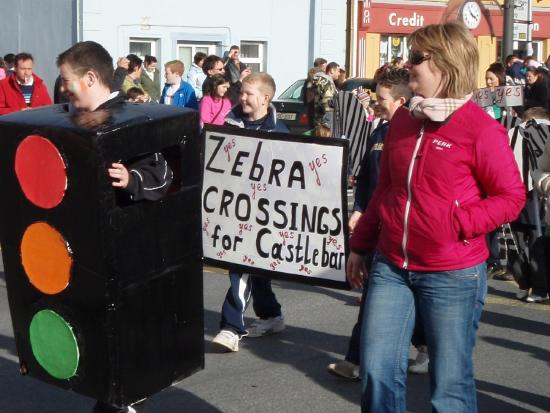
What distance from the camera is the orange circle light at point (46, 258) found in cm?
428

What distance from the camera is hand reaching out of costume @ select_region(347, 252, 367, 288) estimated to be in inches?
177

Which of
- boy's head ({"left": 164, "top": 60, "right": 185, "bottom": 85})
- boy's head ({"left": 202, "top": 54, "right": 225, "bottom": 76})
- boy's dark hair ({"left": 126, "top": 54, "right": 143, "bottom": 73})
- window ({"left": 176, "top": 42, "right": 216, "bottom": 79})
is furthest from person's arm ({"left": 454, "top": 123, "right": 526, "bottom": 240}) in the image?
window ({"left": 176, "top": 42, "right": 216, "bottom": 79})

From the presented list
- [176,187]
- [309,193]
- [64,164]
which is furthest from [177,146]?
[309,193]

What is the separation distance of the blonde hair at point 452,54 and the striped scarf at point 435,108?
0.17 feet

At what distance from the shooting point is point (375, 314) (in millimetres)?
4152

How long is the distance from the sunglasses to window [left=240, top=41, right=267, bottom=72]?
79.5 ft

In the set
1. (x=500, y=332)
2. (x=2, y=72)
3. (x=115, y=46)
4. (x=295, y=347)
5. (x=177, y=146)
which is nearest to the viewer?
(x=177, y=146)

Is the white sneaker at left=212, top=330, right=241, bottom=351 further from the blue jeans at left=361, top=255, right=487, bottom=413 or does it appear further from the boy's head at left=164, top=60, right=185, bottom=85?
the boy's head at left=164, top=60, right=185, bottom=85

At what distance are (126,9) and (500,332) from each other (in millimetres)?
19492

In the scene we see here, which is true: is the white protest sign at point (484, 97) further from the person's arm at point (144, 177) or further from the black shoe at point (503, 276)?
the person's arm at point (144, 177)

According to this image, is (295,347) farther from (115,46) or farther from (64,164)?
(115,46)

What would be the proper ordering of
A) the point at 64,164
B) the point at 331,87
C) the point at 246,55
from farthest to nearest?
the point at 246,55 < the point at 331,87 < the point at 64,164

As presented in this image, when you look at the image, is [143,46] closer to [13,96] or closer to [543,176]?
[13,96]

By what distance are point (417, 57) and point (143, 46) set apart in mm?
22901
